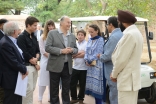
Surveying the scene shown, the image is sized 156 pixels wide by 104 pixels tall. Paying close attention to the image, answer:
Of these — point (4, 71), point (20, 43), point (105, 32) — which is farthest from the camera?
point (105, 32)

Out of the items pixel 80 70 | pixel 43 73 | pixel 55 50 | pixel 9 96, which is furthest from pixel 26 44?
pixel 80 70

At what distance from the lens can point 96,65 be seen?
580 cm

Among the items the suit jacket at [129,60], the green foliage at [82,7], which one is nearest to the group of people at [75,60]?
the suit jacket at [129,60]

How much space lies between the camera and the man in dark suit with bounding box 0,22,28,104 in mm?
4277

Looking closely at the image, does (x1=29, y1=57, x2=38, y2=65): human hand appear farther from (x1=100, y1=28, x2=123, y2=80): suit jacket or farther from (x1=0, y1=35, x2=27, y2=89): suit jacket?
(x1=100, y1=28, x2=123, y2=80): suit jacket

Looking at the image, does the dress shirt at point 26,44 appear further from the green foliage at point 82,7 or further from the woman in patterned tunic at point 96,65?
the green foliage at point 82,7

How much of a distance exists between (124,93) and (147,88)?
7.45ft

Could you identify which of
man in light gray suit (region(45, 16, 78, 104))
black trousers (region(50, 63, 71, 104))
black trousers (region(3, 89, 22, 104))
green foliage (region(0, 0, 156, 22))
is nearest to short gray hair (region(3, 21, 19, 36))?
black trousers (region(3, 89, 22, 104))

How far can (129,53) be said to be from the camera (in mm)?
3869

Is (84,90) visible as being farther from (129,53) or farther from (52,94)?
(129,53)

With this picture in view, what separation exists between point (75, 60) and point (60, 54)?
3.03ft

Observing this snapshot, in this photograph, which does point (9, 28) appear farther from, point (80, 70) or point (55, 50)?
point (80, 70)

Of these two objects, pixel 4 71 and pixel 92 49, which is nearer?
pixel 4 71

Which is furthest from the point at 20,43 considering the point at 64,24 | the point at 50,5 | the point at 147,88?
the point at 50,5
